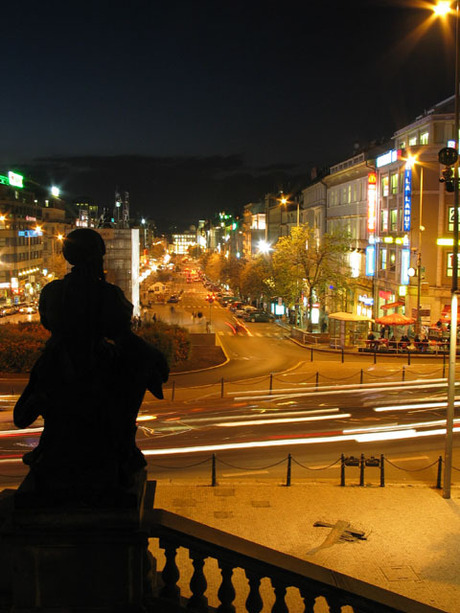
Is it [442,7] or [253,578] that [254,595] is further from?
[442,7]

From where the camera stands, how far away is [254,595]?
179 inches

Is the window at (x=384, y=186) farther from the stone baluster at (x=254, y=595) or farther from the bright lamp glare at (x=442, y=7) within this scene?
the stone baluster at (x=254, y=595)

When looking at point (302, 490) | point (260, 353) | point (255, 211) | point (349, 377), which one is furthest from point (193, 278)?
point (302, 490)

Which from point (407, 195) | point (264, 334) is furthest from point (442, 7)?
point (264, 334)

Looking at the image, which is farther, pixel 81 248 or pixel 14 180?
pixel 14 180

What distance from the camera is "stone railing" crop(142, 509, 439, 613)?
434cm

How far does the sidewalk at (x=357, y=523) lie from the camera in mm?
8641

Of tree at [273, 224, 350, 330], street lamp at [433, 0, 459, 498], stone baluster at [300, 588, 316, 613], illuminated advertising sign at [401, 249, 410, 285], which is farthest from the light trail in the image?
tree at [273, 224, 350, 330]

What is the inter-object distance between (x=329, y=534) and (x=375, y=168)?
136 ft

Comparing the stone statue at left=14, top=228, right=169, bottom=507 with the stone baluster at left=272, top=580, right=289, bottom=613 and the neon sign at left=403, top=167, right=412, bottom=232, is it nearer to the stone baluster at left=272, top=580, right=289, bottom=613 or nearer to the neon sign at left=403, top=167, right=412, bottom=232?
the stone baluster at left=272, top=580, right=289, bottom=613

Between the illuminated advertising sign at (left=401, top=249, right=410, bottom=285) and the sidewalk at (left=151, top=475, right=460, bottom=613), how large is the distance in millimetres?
28367

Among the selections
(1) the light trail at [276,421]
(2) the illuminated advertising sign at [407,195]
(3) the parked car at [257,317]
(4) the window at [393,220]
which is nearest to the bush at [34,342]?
(1) the light trail at [276,421]

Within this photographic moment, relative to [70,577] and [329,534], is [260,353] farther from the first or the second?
[70,577]

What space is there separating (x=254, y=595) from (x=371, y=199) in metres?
45.1
